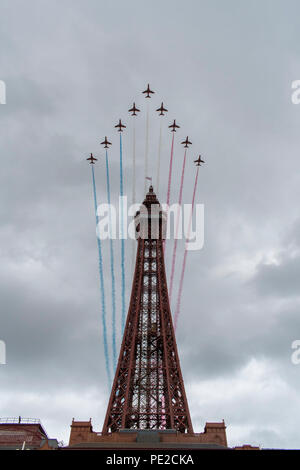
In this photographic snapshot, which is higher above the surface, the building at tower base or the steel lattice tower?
the steel lattice tower

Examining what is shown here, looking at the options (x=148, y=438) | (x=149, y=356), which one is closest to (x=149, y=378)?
(x=149, y=356)

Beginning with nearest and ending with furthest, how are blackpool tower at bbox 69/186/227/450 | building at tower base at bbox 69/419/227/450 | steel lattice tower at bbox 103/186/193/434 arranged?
building at tower base at bbox 69/419/227/450 → blackpool tower at bbox 69/186/227/450 → steel lattice tower at bbox 103/186/193/434

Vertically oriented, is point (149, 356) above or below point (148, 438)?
above

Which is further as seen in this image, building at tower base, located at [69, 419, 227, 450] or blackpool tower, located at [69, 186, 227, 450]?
blackpool tower, located at [69, 186, 227, 450]

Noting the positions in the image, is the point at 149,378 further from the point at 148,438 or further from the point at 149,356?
the point at 148,438

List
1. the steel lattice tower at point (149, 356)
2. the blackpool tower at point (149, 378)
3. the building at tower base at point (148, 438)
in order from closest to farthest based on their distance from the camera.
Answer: the building at tower base at point (148, 438), the blackpool tower at point (149, 378), the steel lattice tower at point (149, 356)

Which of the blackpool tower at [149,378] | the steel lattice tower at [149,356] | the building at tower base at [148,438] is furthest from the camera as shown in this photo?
the steel lattice tower at [149,356]

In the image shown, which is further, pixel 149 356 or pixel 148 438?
pixel 149 356

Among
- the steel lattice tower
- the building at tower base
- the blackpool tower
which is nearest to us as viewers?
the building at tower base
